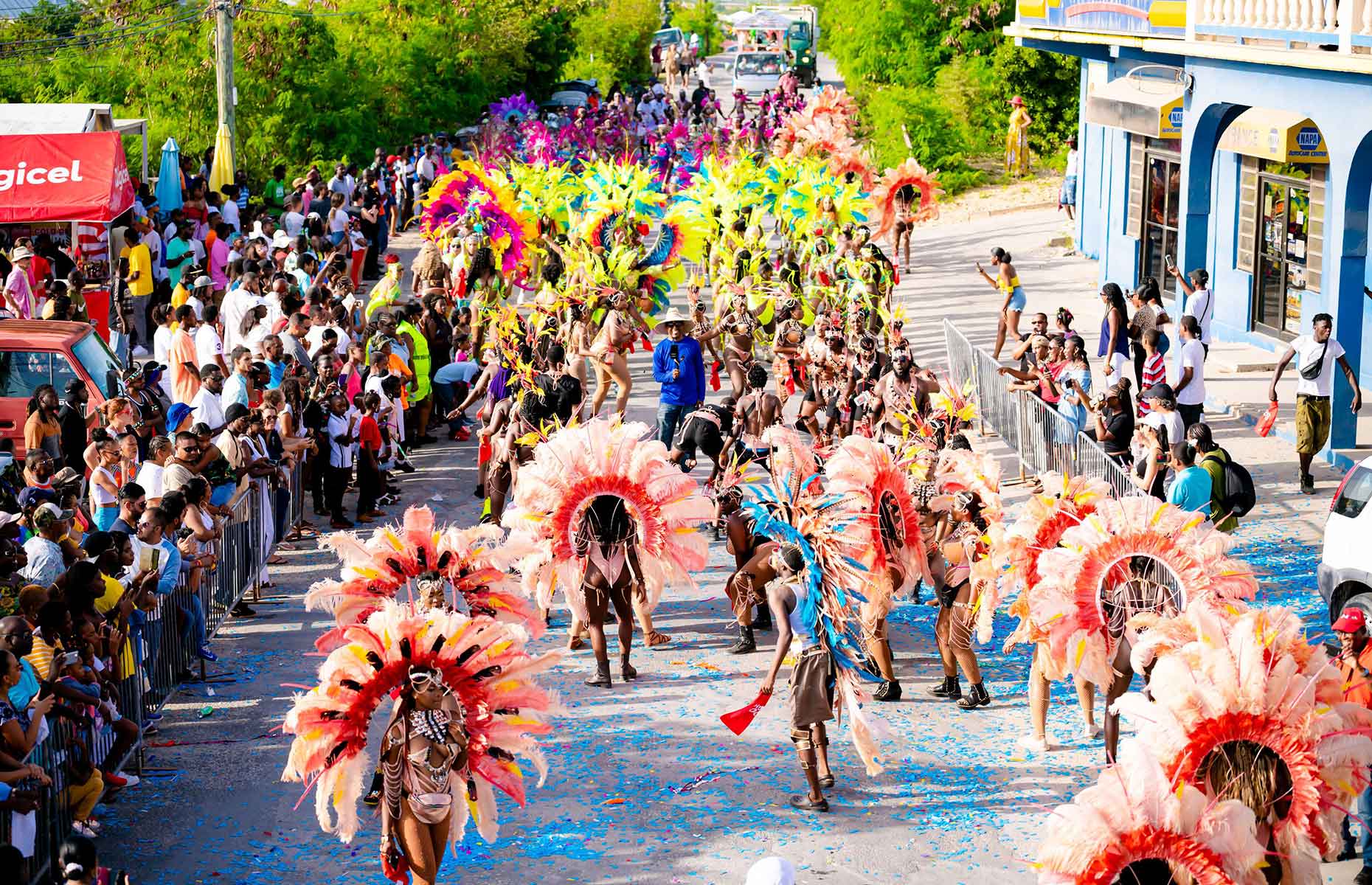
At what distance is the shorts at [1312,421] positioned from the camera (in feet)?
50.5

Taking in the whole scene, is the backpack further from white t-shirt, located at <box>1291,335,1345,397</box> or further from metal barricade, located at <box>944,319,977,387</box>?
metal barricade, located at <box>944,319,977,387</box>

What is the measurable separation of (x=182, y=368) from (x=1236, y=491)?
911cm

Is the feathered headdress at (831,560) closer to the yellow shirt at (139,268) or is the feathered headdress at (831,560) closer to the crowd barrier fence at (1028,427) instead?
the crowd barrier fence at (1028,427)

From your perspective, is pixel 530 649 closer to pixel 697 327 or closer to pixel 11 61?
pixel 697 327

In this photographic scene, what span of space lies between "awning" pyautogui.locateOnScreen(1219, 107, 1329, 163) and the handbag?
185 inches

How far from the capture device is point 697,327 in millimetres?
18188

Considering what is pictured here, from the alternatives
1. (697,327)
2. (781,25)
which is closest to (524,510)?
(697,327)

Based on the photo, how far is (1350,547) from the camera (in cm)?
1112

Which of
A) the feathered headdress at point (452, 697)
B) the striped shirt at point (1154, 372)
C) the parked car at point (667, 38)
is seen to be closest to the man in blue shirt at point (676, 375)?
the striped shirt at point (1154, 372)

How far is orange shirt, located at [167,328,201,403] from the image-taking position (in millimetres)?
15539

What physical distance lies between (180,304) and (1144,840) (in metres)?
13.7

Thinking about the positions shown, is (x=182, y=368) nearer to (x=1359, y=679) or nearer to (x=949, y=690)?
(x=949, y=690)

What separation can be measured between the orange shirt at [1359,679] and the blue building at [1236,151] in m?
8.55

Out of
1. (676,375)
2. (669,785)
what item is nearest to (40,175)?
(676,375)
